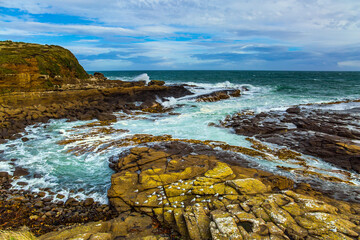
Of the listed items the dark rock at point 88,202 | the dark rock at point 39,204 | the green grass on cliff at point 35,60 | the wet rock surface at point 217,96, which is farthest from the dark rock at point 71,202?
the wet rock surface at point 217,96

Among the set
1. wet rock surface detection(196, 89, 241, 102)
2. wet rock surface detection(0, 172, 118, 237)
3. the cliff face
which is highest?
the cliff face

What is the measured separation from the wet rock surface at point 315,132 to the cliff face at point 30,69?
19.0m

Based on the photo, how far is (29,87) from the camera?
810 inches

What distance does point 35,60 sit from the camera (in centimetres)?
2192

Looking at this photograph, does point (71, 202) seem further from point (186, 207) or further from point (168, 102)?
point (168, 102)

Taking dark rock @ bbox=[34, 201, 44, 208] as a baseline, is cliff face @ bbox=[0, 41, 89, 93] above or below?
above

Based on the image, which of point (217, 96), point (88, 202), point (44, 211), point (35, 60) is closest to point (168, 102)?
point (217, 96)

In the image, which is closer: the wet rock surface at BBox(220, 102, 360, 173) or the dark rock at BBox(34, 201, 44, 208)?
the dark rock at BBox(34, 201, 44, 208)

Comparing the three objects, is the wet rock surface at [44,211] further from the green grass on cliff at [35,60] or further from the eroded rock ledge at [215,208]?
the green grass on cliff at [35,60]

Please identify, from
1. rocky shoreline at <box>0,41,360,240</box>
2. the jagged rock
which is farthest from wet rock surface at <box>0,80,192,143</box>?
the jagged rock

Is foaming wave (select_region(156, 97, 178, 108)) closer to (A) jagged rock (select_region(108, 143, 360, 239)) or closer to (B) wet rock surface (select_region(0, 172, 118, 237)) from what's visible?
(A) jagged rock (select_region(108, 143, 360, 239))

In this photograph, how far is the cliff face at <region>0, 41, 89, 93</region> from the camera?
19.7 m

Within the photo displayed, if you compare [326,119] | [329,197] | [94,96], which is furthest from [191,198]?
[94,96]

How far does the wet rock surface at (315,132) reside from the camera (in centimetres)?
1020
